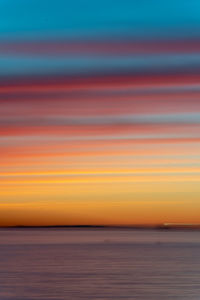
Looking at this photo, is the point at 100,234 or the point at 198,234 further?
the point at 100,234

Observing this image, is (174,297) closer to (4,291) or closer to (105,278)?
(4,291)

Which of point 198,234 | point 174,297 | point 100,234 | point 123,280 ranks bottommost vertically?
point 174,297

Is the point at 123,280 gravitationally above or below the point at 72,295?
above

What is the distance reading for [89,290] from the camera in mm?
9289

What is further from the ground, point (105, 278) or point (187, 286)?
point (105, 278)

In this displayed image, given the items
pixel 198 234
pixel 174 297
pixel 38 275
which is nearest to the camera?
pixel 174 297

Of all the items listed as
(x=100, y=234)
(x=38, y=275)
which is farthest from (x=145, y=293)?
(x=100, y=234)

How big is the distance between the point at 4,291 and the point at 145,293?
60.8 inches

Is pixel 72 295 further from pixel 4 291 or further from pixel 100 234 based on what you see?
pixel 100 234

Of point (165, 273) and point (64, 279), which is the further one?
point (165, 273)

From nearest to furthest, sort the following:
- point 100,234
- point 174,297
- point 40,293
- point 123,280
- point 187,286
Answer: point 174,297 < point 40,293 < point 187,286 < point 123,280 < point 100,234

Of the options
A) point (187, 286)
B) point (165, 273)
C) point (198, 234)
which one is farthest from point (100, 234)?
point (187, 286)

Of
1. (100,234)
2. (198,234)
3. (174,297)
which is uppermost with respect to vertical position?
(100,234)

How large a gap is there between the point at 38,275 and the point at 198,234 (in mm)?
28720
